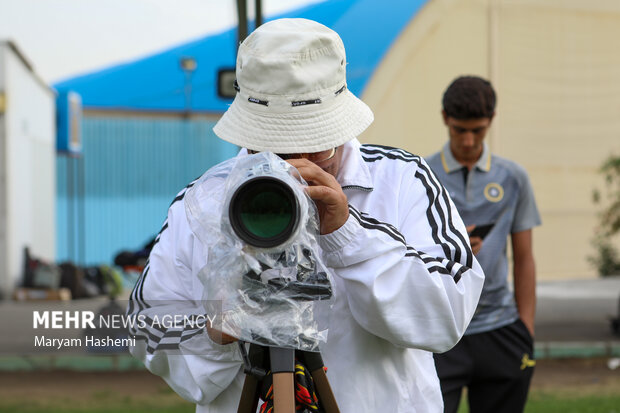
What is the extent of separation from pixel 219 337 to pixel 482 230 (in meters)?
2.10

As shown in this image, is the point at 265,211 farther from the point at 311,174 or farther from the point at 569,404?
the point at 569,404

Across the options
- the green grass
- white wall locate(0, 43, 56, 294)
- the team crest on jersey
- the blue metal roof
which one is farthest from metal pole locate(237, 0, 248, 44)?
white wall locate(0, 43, 56, 294)

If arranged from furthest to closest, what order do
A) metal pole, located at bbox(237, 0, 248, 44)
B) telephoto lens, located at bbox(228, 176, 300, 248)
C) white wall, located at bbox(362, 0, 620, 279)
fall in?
white wall, located at bbox(362, 0, 620, 279) → metal pole, located at bbox(237, 0, 248, 44) → telephoto lens, located at bbox(228, 176, 300, 248)

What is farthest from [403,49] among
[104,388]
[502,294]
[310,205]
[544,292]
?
[310,205]

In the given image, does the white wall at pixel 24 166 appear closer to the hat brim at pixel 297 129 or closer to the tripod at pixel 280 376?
the hat brim at pixel 297 129

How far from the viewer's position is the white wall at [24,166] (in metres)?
12.9

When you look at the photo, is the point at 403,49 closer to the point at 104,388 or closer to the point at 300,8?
the point at 104,388

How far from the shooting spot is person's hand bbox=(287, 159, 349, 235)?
1715 mm

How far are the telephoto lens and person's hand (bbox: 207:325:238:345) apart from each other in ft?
0.80

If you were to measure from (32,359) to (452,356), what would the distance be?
5.53 metres

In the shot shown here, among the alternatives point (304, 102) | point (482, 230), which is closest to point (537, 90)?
point (482, 230)

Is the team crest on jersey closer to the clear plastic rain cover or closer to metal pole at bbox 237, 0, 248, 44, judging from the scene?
the clear plastic rain cover

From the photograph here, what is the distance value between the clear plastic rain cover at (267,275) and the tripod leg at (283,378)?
21mm

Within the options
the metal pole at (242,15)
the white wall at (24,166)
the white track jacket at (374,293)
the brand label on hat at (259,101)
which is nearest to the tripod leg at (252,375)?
the white track jacket at (374,293)
